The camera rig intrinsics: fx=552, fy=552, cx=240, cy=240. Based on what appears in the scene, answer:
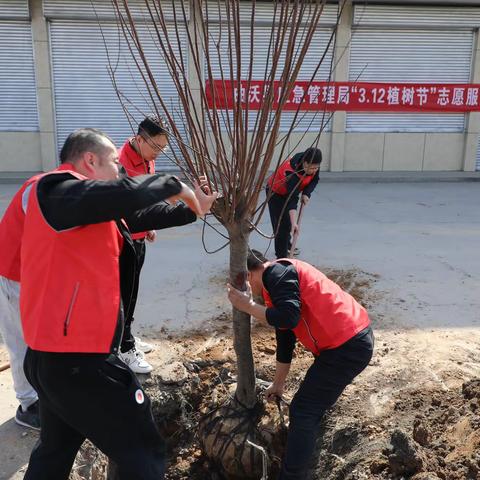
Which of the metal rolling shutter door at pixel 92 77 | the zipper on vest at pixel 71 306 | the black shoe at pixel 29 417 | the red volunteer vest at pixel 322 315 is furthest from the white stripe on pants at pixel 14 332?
the metal rolling shutter door at pixel 92 77

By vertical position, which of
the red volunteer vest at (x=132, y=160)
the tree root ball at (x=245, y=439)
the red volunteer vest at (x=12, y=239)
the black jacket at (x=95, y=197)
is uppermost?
the black jacket at (x=95, y=197)

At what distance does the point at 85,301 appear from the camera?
194 cm

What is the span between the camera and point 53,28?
38.8ft

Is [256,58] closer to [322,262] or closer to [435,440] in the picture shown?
[322,262]

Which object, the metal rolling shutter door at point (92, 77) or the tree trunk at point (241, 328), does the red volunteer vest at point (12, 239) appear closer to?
the tree trunk at point (241, 328)

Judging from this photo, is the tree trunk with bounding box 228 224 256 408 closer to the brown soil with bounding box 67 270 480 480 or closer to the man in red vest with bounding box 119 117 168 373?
the brown soil with bounding box 67 270 480 480

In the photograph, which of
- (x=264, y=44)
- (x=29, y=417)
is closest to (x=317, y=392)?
(x=29, y=417)

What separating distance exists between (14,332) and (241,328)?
122cm

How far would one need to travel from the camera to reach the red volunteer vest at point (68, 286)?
1921mm

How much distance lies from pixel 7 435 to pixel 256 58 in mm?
10840

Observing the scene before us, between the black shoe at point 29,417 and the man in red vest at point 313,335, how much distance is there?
4.14ft

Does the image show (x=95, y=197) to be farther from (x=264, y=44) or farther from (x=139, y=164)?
(x=264, y=44)

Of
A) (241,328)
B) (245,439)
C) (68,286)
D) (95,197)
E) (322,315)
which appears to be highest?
(95,197)

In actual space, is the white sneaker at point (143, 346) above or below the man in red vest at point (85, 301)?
below
